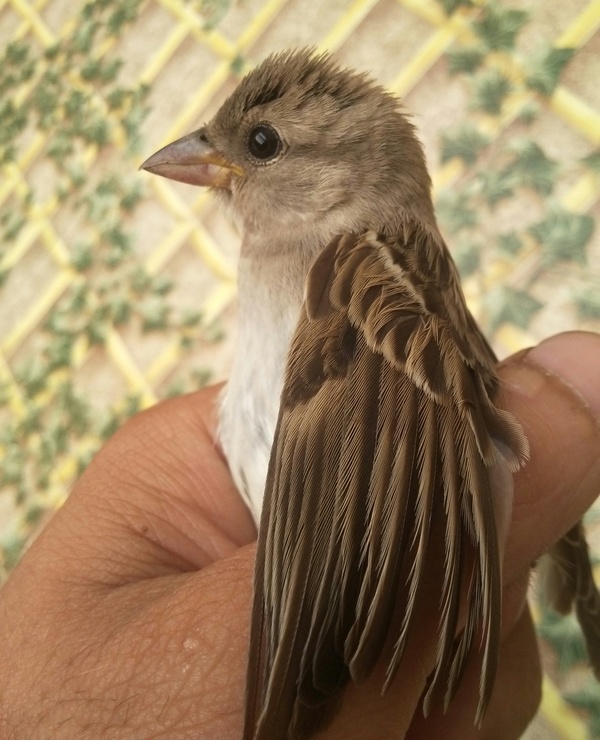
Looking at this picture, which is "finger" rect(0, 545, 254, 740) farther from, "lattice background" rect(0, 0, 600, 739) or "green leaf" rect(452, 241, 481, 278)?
"green leaf" rect(452, 241, 481, 278)

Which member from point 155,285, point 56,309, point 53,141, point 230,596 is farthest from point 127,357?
point 230,596

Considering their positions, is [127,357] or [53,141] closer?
[127,357]

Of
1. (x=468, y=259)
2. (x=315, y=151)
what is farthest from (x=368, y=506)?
(x=468, y=259)

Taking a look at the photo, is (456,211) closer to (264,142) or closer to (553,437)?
(264,142)

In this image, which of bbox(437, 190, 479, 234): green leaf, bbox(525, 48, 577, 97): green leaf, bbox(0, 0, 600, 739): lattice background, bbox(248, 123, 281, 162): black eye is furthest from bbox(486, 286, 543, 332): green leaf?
bbox(248, 123, 281, 162): black eye

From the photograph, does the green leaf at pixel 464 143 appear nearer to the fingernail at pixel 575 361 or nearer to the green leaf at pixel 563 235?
the green leaf at pixel 563 235

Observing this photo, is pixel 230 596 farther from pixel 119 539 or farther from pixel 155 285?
pixel 155 285
